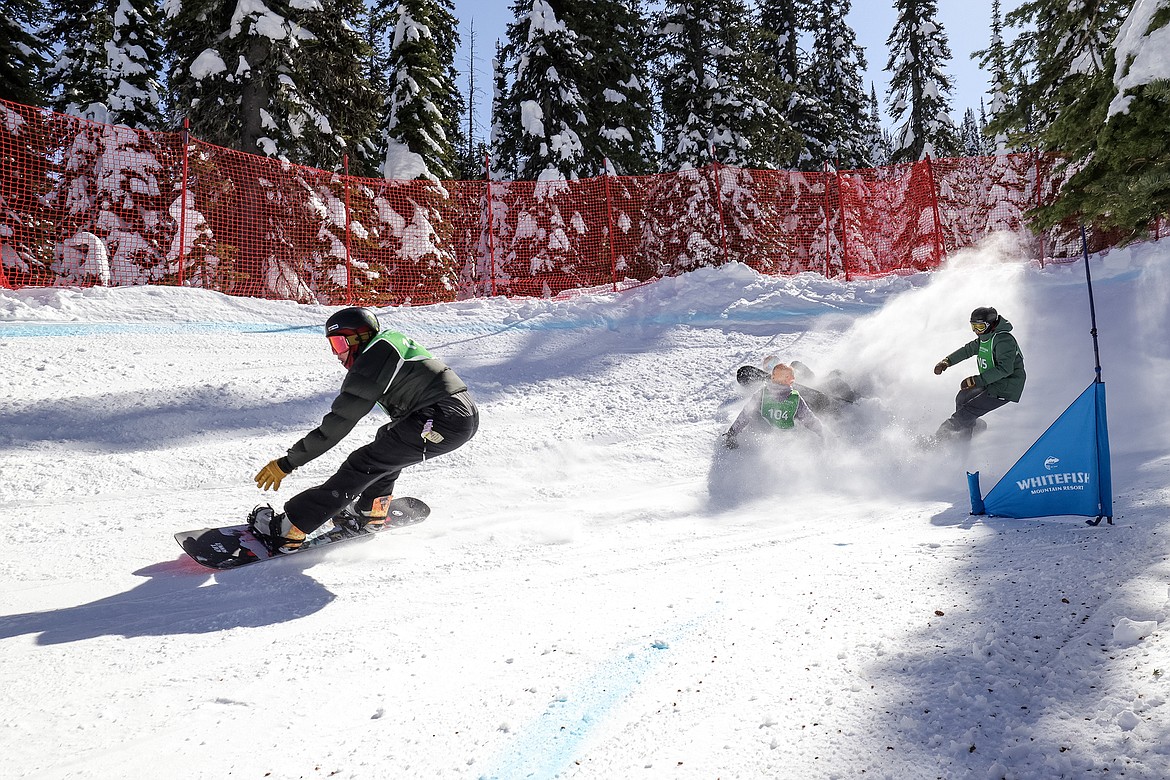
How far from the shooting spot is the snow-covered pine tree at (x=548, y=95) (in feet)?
66.5

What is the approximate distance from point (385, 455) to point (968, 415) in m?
5.99

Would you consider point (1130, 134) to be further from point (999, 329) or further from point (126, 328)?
point (126, 328)

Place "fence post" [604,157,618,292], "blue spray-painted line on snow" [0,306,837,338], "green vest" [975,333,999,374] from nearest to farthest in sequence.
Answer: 1. "green vest" [975,333,999,374]
2. "blue spray-painted line on snow" [0,306,837,338]
3. "fence post" [604,157,618,292]

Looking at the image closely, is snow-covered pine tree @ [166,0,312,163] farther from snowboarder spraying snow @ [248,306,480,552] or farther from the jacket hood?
the jacket hood

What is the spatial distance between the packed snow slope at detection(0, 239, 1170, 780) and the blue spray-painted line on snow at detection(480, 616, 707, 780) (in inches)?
0.6

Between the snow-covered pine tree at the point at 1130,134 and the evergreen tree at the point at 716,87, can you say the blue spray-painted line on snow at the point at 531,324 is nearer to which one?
the snow-covered pine tree at the point at 1130,134

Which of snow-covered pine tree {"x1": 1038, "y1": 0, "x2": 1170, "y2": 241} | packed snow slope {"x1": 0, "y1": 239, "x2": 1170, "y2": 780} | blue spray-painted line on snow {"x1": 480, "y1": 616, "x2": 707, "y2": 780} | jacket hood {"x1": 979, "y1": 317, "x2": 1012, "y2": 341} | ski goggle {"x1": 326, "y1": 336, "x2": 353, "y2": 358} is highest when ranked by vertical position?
snow-covered pine tree {"x1": 1038, "y1": 0, "x2": 1170, "y2": 241}

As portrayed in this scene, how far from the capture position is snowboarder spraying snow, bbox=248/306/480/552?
434 centimetres

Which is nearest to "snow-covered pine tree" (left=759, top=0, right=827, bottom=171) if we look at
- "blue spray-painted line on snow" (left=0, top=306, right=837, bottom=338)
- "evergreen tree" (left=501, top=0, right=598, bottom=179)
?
"evergreen tree" (left=501, top=0, right=598, bottom=179)

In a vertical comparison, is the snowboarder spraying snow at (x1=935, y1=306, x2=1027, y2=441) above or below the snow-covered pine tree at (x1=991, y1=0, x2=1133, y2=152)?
below

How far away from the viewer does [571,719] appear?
8.75 feet

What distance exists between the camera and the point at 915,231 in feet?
53.2

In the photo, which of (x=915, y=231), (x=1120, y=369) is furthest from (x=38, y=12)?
(x=1120, y=369)

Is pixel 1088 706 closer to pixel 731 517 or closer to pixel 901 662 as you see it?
pixel 901 662
